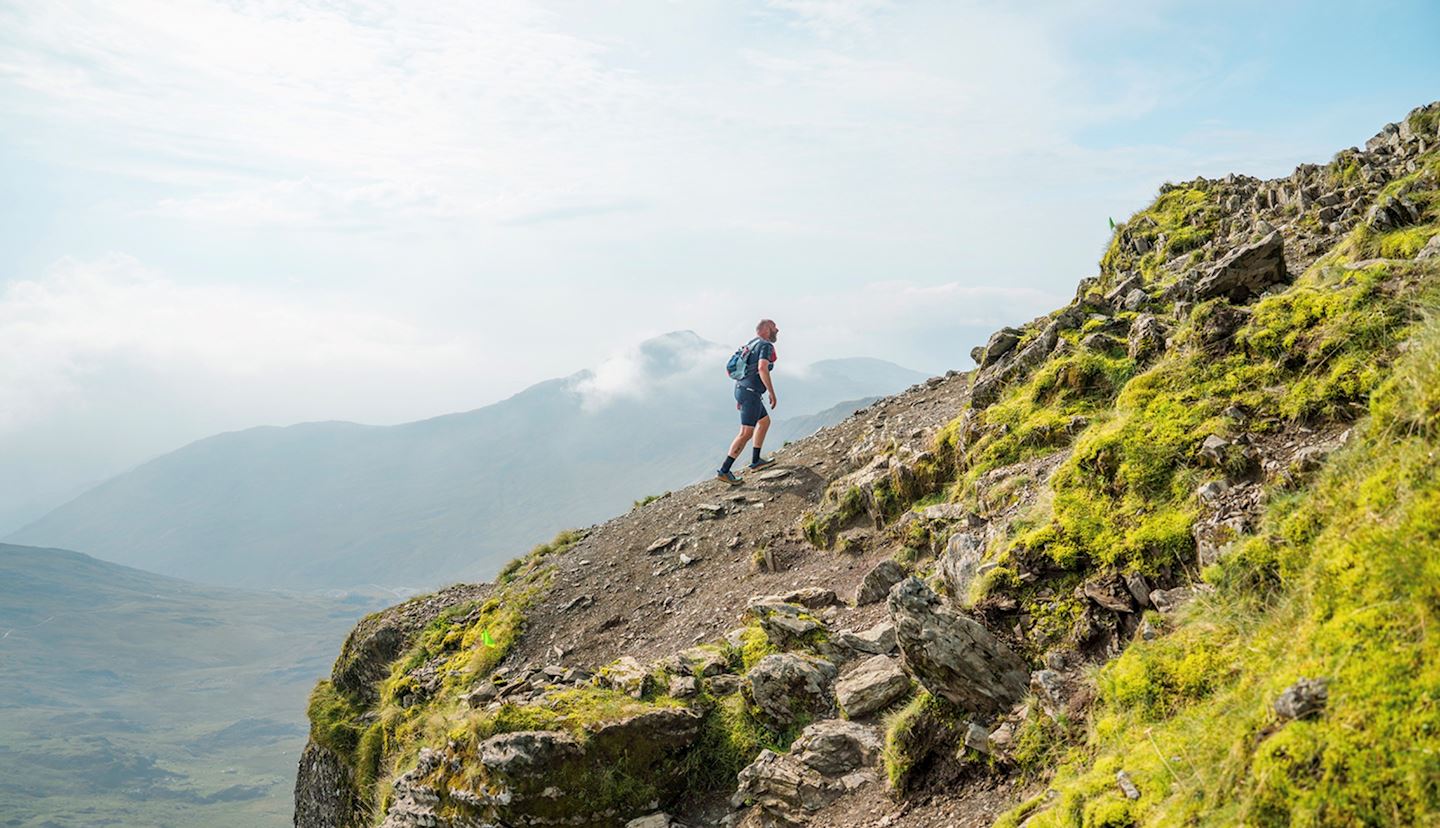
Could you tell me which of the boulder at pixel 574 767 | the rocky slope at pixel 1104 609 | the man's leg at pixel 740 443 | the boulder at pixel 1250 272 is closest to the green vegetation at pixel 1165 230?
the rocky slope at pixel 1104 609

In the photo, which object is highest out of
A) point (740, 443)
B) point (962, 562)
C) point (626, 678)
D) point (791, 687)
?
point (740, 443)

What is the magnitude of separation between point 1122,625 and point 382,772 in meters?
20.4

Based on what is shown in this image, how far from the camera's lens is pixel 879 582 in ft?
44.5

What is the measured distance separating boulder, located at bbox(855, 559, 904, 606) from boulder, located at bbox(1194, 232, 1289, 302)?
261 inches

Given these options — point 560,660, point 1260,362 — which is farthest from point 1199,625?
point 560,660

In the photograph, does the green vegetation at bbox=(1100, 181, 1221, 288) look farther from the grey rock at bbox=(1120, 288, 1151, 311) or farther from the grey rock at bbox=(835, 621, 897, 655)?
the grey rock at bbox=(835, 621, 897, 655)

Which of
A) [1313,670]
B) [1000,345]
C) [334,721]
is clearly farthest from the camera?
[334,721]

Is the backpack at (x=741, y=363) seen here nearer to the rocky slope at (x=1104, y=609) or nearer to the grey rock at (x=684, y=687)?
the rocky slope at (x=1104, y=609)

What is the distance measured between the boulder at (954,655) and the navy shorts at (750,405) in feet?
45.6

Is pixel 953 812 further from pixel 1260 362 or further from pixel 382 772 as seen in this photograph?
pixel 382 772

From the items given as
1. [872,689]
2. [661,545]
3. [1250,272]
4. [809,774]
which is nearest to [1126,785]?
[872,689]

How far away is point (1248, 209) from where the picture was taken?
1984cm

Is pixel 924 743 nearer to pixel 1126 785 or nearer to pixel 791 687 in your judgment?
pixel 791 687

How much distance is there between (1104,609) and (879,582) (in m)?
5.54
